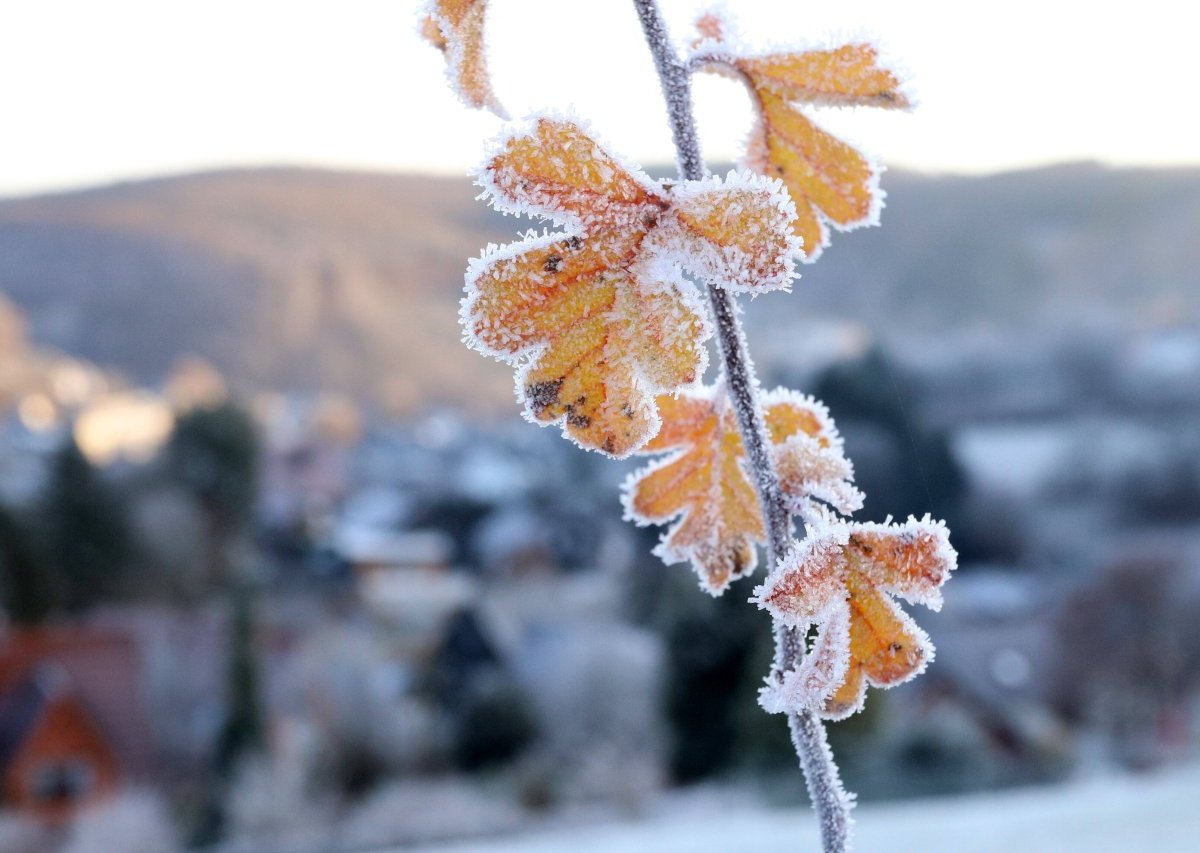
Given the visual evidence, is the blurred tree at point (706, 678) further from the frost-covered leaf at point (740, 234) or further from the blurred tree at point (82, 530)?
the frost-covered leaf at point (740, 234)

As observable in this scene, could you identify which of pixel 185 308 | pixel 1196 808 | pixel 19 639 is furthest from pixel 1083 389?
pixel 185 308

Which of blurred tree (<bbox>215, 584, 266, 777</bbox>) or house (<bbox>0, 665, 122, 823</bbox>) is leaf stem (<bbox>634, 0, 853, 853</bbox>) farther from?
house (<bbox>0, 665, 122, 823</bbox>)

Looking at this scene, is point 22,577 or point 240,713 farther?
point 22,577

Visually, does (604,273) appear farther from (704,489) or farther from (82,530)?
(82,530)

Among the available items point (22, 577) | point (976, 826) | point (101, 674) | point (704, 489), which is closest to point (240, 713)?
point (101, 674)

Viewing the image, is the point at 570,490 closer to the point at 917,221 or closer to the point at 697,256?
the point at 917,221

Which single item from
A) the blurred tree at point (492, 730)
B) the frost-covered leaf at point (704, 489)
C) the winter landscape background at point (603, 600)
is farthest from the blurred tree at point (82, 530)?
the frost-covered leaf at point (704, 489)

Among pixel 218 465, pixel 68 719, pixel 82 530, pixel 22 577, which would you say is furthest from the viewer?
pixel 218 465
